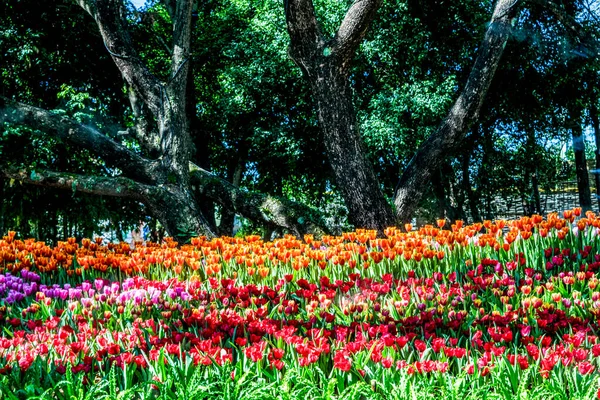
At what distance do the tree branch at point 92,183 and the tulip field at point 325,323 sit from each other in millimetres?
3151

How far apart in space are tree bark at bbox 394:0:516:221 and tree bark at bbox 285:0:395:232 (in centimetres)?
83

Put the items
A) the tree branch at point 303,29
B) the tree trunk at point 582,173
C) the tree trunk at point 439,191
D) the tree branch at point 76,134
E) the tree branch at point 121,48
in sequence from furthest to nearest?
1. the tree trunk at point 582,173
2. the tree trunk at point 439,191
3. the tree branch at point 76,134
4. the tree branch at point 121,48
5. the tree branch at point 303,29

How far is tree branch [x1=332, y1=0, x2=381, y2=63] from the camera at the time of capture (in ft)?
26.1

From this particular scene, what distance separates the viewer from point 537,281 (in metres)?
4.25

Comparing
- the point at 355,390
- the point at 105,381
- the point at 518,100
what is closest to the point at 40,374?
the point at 105,381

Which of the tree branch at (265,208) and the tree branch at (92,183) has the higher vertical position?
the tree branch at (92,183)

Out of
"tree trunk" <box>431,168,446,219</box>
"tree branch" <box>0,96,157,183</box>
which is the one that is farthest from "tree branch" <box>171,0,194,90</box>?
"tree trunk" <box>431,168,446,219</box>

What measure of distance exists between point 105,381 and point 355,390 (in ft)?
3.69

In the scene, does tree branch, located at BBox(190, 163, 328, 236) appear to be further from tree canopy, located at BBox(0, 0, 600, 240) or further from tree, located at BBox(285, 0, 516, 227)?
tree, located at BBox(285, 0, 516, 227)

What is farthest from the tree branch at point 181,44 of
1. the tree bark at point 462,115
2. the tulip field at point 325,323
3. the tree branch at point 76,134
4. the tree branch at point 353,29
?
the tulip field at point 325,323

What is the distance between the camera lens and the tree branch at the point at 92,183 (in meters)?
9.00

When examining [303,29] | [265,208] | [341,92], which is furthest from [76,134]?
[341,92]

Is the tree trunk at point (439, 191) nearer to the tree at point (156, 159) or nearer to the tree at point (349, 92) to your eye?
the tree at point (349, 92)

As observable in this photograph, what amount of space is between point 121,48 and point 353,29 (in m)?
3.76
